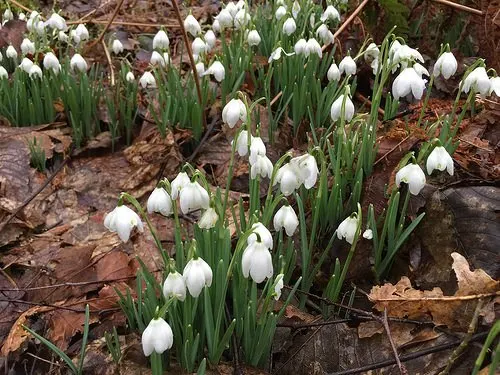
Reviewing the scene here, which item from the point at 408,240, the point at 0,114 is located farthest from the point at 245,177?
the point at 0,114

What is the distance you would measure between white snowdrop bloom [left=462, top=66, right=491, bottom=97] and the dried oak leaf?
69cm

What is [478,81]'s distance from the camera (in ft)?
6.30

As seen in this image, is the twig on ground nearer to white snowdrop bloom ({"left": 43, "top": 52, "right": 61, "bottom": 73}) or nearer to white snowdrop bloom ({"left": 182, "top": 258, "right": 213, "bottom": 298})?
white snowdrop bloom ({"left": 182, "top": 258, "right": 213, "bottom": 298})

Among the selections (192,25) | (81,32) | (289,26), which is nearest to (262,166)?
(289,26)

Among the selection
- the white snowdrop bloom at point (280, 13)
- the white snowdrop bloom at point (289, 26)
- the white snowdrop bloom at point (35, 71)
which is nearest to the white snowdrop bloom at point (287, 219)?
the white snowdrop bloom at point (289, 26)

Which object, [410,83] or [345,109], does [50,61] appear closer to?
[345,109]

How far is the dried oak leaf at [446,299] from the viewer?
1.51 metres

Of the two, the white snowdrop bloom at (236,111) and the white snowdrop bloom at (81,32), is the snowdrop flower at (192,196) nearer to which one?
the white snowdrop bloom at (236,111)

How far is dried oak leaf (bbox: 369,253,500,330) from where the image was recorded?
1513 millimetres

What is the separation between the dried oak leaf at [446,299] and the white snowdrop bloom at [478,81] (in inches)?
27.2

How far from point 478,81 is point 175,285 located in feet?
4.26

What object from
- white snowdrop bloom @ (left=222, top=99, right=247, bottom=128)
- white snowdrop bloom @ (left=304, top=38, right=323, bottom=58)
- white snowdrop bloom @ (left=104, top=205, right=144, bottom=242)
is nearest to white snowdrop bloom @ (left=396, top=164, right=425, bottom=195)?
white snowdrop bloom @ (left=222, top=99, right=247, bottom=128)

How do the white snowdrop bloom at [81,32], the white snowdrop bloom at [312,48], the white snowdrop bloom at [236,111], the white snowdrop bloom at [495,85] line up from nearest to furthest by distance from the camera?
the white snowdrop bloom at [236,111]
the white snowdrop bloom at [495,85]
the white snowdrop bloom at [312,48]
the white snowdrop bloom at [81,32]

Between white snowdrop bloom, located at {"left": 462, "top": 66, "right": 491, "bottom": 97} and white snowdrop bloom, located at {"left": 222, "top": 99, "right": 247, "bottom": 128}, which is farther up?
white snowdrop bloom, located at {"left": 462, "top": 66, "right": 491, "bottom": 97}
